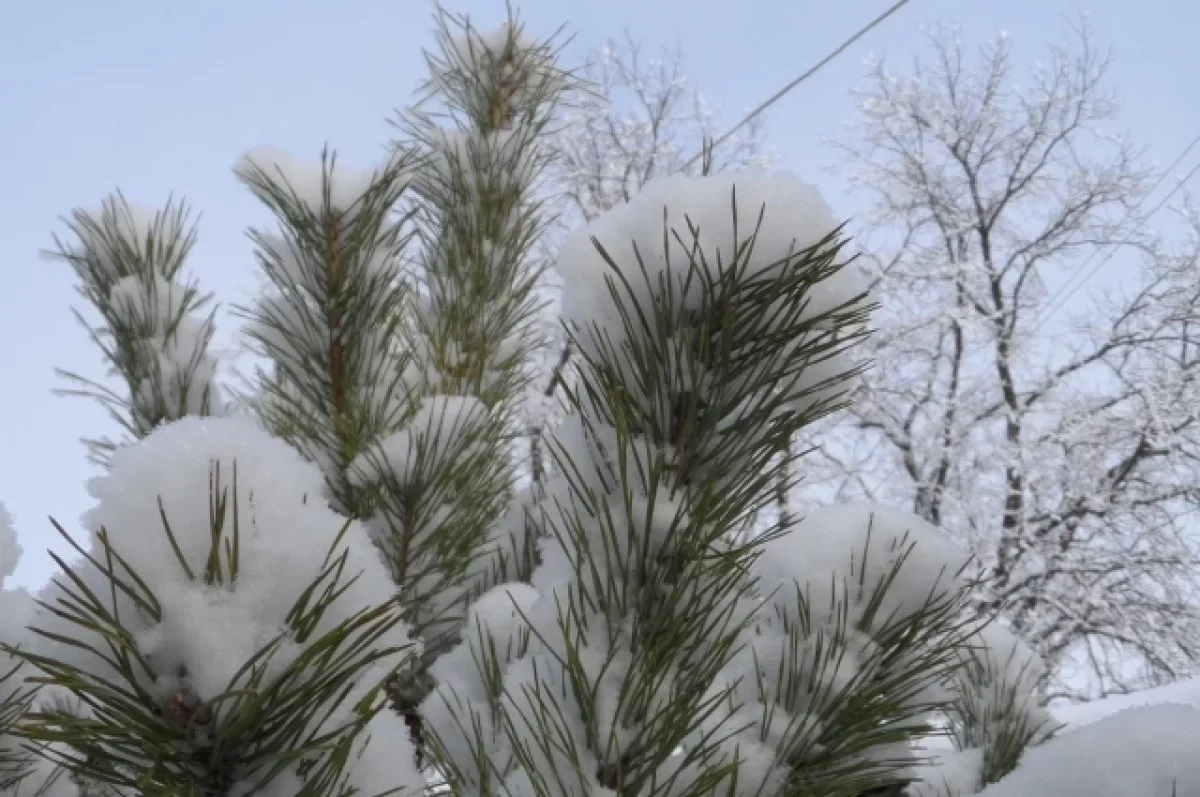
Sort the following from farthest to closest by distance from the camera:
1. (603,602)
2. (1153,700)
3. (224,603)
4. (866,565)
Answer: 1. (1153,700)
2. (866,565)
3. (603,602)
4. (224,603)

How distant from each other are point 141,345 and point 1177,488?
1017 cm

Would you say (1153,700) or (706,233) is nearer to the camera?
(706,233)

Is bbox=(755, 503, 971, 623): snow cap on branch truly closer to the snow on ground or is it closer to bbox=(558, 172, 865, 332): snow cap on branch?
bbox=(558, 172, 865, 332): snow cap on branch

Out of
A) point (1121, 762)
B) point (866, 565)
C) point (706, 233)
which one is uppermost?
point (706, 233)

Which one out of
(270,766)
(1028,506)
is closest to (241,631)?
(270,766)

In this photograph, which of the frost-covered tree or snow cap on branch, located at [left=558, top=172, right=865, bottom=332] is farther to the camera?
snow cap on branch, located at [left=558, top=172, right=865, bottom=332]

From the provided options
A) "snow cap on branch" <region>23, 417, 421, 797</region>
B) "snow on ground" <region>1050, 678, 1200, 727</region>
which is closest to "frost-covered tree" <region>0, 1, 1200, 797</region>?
"snow cap on branch" <region>23, 417, 421, 797</region>

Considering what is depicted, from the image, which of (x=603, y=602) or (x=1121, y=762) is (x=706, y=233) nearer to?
(x=603, y=602)

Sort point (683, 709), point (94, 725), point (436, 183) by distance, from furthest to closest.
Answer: point (436, 183) → point (683, 709) → point (94, 725)

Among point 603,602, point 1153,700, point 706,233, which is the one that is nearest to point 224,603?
point 603,602

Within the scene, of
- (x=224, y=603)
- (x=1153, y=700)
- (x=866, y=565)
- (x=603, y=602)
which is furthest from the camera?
(x=1153, y=700)

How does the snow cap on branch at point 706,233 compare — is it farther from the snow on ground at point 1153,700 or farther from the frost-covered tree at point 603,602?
the snow on ground at point 1153,700

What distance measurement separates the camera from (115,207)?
1386 millimetres

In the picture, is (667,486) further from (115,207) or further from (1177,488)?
(1177,488)
